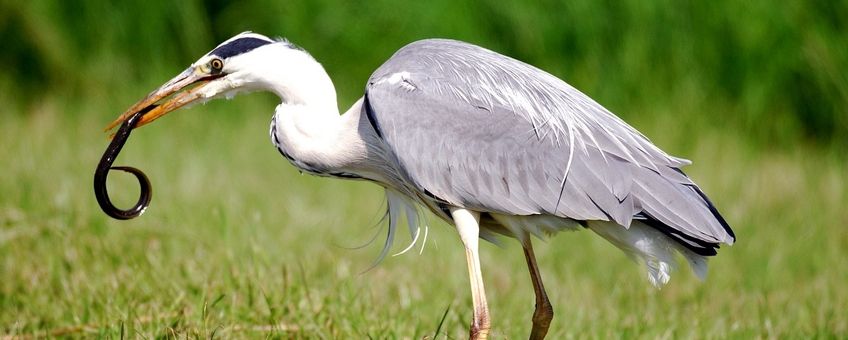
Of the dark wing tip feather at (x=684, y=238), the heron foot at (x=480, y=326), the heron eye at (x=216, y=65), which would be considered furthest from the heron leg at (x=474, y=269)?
the heron eye at (x=216, y=65)

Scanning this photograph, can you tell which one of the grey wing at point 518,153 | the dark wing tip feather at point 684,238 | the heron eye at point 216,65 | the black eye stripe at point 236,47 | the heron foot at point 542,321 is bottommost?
the heron foot at point 542,321

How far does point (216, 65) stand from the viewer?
4496 millimetres

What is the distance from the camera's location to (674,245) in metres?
4.39

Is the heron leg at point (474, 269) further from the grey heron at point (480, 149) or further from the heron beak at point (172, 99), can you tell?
the heron beak at point (172, 99)

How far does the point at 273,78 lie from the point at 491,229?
1051mm

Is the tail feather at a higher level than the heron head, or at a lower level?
lower

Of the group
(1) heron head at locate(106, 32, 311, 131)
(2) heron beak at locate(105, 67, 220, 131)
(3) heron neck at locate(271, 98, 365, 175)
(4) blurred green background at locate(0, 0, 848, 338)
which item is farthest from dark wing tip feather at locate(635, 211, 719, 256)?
(2) heron beak at locate(105, 67, 220, 131)

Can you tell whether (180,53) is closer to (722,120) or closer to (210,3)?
(210,3)

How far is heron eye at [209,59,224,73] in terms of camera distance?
4.49 m

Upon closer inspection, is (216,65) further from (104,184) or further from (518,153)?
(518,153)

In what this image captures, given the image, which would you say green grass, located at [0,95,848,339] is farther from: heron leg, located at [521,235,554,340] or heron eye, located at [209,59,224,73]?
heron eye, located at [209,59,224,73]

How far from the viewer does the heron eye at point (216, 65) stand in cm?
449

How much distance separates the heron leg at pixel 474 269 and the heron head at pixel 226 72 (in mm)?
884

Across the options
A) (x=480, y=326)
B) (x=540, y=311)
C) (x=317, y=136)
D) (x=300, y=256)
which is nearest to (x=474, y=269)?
(x=480, y=326)
